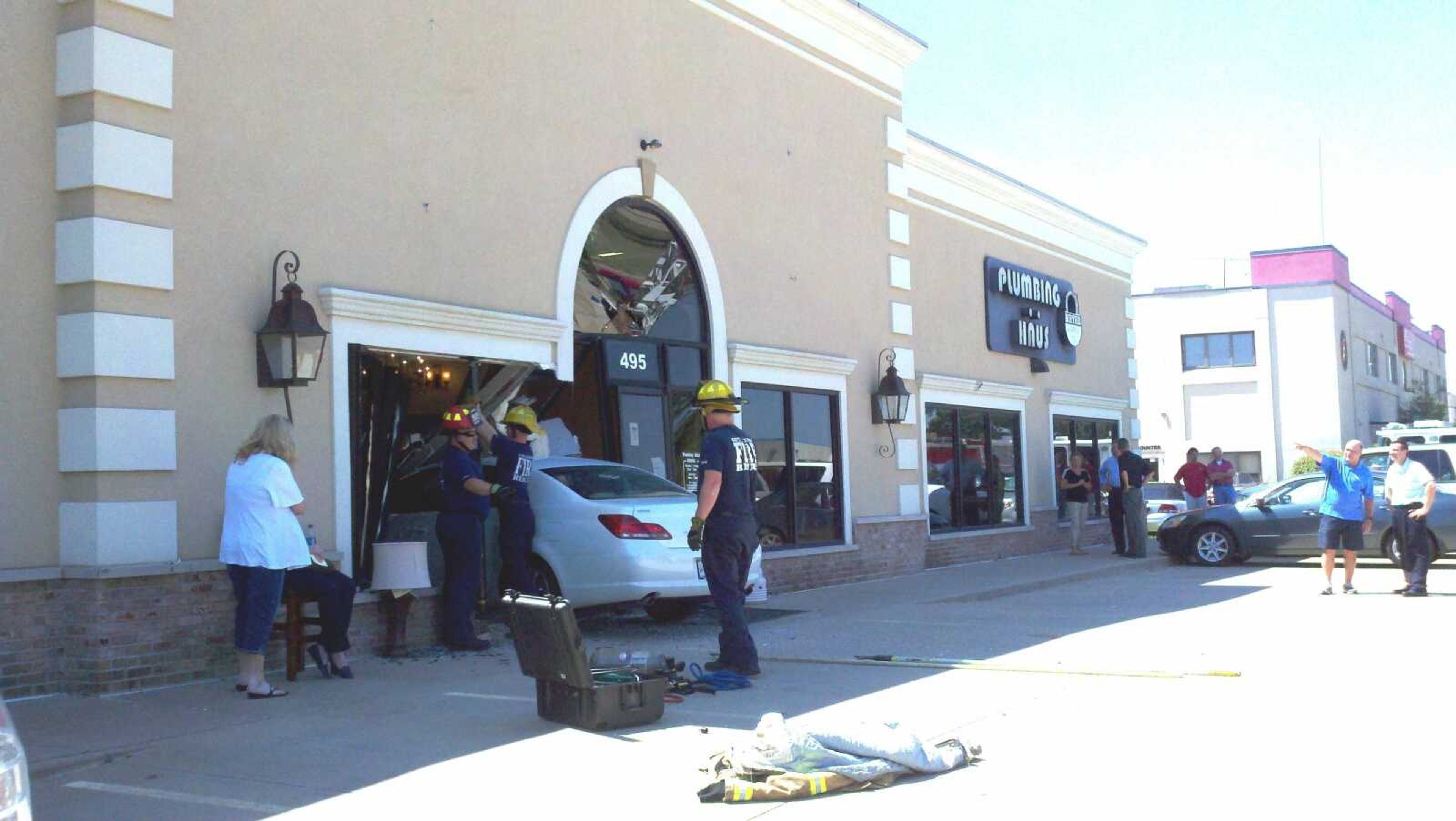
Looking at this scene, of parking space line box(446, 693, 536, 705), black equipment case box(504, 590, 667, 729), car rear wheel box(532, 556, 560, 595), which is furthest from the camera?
A: car rear wheel box(532, 556, 560, 595)

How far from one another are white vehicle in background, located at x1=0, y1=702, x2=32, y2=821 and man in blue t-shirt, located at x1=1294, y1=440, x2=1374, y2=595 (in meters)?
13.0

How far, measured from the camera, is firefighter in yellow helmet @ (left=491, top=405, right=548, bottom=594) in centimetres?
1086

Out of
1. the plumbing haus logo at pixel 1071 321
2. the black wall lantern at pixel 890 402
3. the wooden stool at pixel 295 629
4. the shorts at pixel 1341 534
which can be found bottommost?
the wooden stool at pixel 295 629

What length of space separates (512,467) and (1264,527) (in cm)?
1218

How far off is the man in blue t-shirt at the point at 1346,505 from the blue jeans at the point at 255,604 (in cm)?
1016

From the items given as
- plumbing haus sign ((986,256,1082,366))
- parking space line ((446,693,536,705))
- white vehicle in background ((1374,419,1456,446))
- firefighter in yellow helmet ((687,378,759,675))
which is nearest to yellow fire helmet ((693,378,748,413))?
firefighter in yellow helmet ((687,378,759,675))

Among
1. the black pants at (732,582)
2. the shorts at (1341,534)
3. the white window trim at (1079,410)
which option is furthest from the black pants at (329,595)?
the white window trim at (1079,410)

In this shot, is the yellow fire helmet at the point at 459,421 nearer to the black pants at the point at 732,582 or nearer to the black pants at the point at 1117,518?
the black pants at the point at 732,582

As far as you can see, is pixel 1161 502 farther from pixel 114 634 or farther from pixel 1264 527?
pixel 114 634

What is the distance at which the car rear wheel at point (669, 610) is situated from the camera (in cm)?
1248

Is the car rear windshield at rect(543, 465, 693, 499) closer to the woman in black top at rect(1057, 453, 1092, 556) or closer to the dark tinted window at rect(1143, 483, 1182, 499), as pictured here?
the woman in black top at rect(1057, 453, 1092, 556)

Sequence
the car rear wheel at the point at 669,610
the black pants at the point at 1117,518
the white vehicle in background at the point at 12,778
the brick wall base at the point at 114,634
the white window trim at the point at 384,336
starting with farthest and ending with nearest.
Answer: the black pants at the point at 1117,518 < the car rear wheel at the point at 669,610 < the white window trim at the point at 384,336 < the brick wall base at the point at 114,634 < the white vehicle in background at the point at 12,778

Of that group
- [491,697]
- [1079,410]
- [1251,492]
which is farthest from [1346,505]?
[1251,492]

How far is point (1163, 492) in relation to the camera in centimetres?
3114
